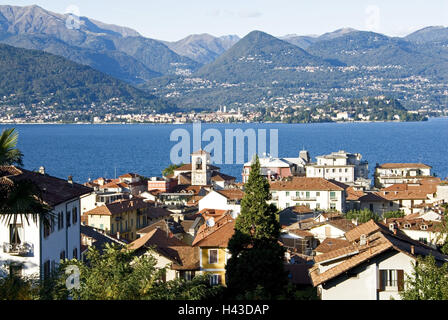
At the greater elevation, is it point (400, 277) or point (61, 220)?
point (61, 220)

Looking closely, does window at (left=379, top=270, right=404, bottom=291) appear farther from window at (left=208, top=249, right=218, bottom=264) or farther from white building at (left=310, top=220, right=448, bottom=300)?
window at (left=208, top=249, right=218, bottom=264)

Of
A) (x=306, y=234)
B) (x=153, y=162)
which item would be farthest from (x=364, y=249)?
(x=153, y=162)

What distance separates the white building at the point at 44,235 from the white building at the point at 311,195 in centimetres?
3260

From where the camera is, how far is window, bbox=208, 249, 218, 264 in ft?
70.9

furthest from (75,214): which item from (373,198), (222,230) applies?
(373,198)

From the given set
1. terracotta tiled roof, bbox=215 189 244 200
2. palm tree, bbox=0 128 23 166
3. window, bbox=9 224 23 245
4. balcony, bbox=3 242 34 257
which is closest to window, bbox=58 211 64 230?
window, bbox=9 224 23 245

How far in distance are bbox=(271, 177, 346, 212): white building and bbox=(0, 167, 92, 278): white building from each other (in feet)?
107

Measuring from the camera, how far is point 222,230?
23062 millimetres

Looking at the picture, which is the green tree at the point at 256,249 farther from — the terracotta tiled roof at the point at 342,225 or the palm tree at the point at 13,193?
the palm tree at the point at 13,193

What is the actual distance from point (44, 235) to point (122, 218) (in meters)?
21.4

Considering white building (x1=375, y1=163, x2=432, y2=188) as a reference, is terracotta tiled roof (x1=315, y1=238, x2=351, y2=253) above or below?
below

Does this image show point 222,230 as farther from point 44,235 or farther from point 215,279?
point 44,235
